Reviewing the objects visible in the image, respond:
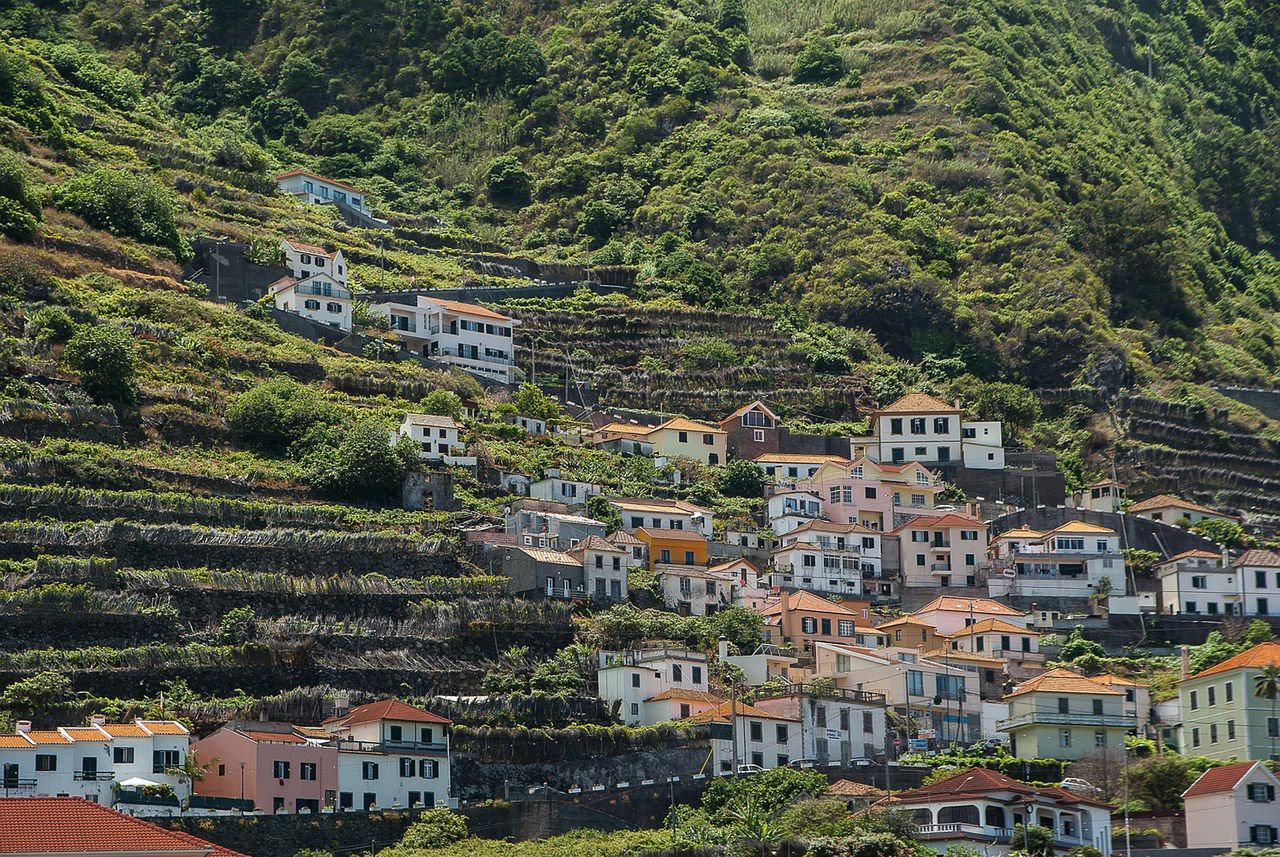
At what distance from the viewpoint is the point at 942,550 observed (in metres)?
100

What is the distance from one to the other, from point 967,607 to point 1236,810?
24.2 meters

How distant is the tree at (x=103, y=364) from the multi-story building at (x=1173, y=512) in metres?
44.3

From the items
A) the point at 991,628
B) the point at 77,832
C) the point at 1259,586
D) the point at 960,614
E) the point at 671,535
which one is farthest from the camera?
the point at 1259,586

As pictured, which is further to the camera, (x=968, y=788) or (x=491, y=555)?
(x=491, y=555)

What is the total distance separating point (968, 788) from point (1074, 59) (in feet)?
328

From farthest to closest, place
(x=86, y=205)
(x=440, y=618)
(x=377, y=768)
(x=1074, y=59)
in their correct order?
(x=1074, y=59), (x=86, y=205), (x=440, y=618), (x=377, y=768)

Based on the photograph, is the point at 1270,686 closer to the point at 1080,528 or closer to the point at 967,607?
the point at 967,607

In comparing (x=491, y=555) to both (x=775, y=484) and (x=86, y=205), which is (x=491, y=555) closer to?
(x=775, y=484)

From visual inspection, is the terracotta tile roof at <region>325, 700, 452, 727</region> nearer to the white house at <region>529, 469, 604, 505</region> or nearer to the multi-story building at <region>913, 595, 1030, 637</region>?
the white house at <region>529, 469, 604, 505</region>

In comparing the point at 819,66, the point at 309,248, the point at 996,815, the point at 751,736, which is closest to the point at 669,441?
the point at 309,248

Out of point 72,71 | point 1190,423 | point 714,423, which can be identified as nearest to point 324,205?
point 72,71

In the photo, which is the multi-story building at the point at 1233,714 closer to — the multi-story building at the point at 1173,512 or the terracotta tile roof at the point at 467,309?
the multi-story building at the point at 1173,512

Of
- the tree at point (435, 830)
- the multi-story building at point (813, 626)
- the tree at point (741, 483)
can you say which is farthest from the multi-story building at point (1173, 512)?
the tree at point (435, 830)

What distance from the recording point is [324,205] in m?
137
